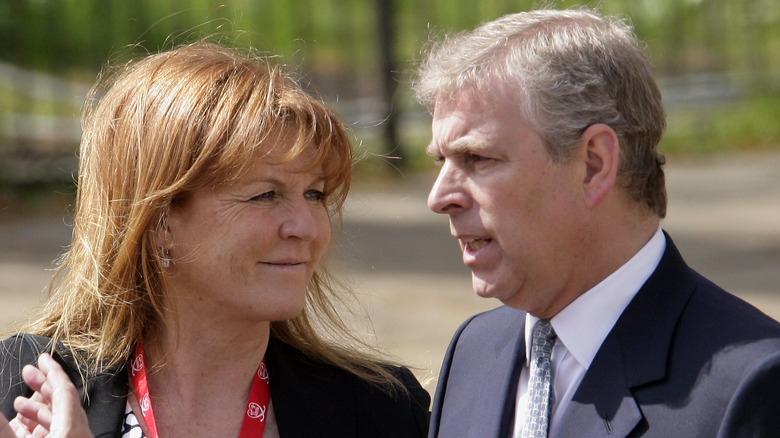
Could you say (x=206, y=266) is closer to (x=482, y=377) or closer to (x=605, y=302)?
(x=482, y=377)

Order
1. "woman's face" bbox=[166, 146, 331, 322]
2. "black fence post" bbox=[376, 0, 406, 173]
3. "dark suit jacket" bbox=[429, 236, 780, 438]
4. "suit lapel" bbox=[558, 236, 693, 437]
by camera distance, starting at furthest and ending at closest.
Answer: "black fence post" bbox=[376, 0, 406, 173], "woman's face" bbox=[166, 146, 331, 322], "suit lapel" bbox=[558, 236, 693, 437], "dark suit jacket" bbox=[429, 236, 780, 438]

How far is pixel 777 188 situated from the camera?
345 inches

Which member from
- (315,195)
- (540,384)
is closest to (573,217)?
(540,384)

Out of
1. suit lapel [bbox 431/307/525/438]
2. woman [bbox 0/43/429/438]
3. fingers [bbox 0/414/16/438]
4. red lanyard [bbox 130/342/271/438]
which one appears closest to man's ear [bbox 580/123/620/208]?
suit lapel [bbox 431/307/525/438]

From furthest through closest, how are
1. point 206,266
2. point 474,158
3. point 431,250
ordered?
point 431,250, point 206,266, point 474,158

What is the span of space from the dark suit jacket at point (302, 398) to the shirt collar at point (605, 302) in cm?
79

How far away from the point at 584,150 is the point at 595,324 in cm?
40

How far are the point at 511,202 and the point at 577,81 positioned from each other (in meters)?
0.31

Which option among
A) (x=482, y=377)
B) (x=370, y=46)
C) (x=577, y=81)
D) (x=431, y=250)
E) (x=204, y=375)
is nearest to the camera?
(x=577, y=81)

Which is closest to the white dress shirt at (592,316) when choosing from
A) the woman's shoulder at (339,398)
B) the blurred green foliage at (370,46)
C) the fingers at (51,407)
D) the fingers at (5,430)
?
the woman's shoulder at (339,398)

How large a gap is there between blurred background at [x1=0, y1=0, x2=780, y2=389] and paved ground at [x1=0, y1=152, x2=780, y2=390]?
20mm

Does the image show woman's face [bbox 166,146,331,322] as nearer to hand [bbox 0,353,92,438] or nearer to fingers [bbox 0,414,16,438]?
hand [bbox 0,353,92,438]

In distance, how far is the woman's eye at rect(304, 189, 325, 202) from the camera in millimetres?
2806

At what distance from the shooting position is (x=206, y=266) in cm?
270
